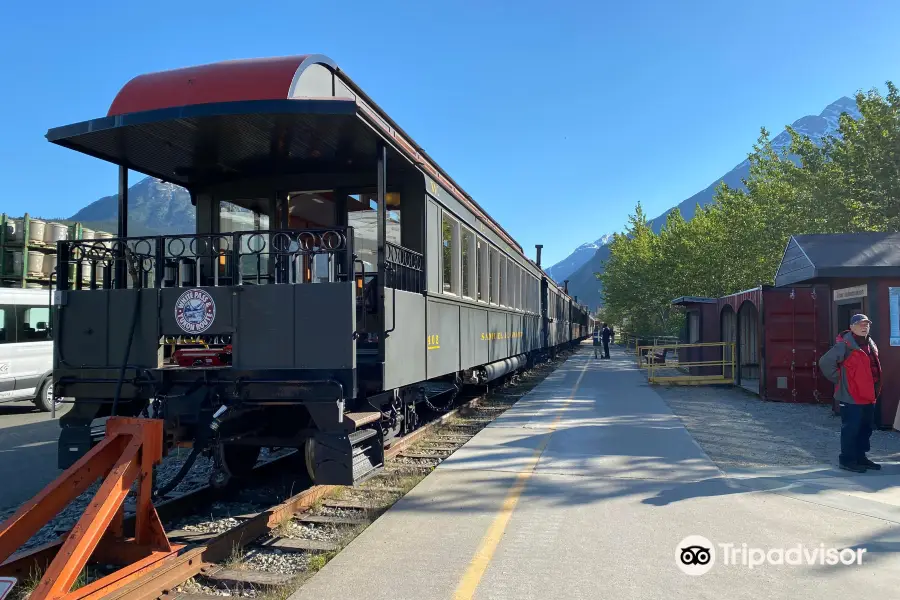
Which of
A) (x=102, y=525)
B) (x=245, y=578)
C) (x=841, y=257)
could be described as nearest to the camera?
(x=102, y=525)

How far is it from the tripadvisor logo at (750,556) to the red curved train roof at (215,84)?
16.0 ft

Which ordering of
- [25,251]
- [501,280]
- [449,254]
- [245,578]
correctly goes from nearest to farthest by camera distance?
[245,578], [449,254], [501,280], [25,251]

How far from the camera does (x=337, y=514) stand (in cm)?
579

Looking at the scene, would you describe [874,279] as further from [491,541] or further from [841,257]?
[491,541]

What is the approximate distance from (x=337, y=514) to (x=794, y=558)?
12.0 ft

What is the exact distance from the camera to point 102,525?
12.8 ft

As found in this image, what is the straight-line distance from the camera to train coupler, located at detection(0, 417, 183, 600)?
361 centimetres

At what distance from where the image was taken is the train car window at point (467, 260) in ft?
30.2

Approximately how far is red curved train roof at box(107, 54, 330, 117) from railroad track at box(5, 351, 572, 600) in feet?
11.9

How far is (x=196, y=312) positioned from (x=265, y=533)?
192 centimetres

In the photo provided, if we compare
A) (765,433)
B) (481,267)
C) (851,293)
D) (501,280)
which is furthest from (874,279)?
(501,280)

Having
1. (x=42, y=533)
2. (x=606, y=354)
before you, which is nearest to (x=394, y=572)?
(x=42, y=533)

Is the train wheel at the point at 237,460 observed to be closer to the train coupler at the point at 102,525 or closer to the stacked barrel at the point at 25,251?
the train coupler at the point at 102,525

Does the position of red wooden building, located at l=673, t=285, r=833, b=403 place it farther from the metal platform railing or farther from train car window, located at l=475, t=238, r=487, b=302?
the metal platform railing
